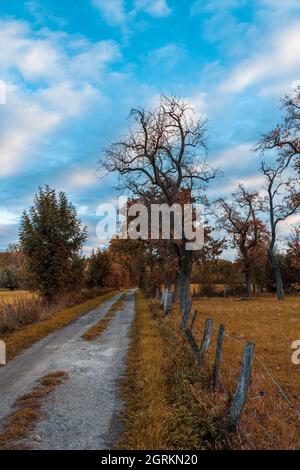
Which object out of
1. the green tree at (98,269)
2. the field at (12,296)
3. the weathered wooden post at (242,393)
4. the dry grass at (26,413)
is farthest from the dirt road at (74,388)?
the green tree at (98,269)

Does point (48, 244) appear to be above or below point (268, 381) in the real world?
above

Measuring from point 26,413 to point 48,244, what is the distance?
21.5 metres

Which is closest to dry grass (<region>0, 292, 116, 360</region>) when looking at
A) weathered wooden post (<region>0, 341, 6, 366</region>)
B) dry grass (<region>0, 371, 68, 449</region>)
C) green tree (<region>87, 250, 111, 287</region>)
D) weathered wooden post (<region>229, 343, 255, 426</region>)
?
weathered wooden post (<region>0, 341, 6, 366</region>)

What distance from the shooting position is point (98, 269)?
58.2m

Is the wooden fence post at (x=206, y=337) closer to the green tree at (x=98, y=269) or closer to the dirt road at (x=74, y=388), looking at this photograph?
the dirt road at (x=74, y=388)

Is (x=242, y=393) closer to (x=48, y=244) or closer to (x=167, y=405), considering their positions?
(x=167, y=405)

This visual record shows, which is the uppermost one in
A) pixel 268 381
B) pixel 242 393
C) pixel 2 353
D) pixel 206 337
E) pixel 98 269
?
pixel 98 269

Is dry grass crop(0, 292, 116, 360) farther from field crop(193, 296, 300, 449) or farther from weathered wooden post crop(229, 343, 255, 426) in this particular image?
weathered wooden post crop(229, 343, 255, 426)

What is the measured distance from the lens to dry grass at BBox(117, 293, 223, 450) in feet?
18.4

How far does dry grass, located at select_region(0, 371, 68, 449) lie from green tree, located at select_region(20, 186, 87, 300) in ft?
62.0

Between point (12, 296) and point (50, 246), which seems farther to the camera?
point (12, 296)

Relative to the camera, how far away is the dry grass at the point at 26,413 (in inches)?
232

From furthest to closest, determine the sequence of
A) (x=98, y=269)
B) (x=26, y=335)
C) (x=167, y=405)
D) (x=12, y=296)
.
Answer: (x=98, y=269) < (x=12, y=296) < (x=26, y=335) < (x=167, y=405)

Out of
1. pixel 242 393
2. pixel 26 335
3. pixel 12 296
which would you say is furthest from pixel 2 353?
pixel 12 296
